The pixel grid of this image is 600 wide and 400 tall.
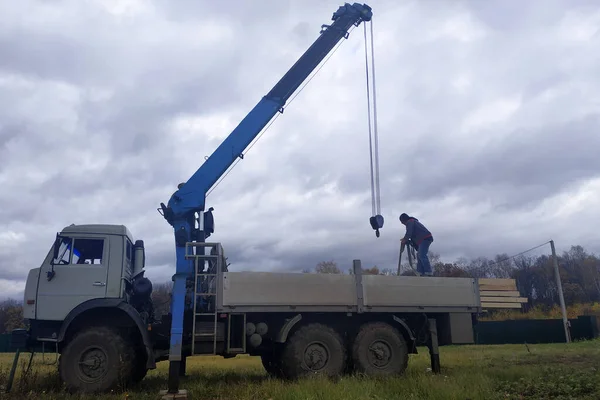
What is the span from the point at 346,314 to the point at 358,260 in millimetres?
1153

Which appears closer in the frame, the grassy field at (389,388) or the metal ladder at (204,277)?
the grassy field at (389,388)

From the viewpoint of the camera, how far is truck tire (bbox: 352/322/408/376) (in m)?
9.97

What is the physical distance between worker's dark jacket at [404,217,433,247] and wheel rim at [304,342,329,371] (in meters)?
3.52

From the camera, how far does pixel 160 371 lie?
12828 millimetres

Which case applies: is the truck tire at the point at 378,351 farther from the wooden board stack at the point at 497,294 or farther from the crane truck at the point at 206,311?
the wooden board stack at the point at 497,294

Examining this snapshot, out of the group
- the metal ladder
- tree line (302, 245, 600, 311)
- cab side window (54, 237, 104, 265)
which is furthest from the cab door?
tree line (302, 245, 600, 311)

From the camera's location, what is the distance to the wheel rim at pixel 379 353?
10.1m

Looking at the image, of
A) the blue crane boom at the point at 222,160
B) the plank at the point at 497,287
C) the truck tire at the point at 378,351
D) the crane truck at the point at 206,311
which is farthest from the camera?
the plank at the point at 497,287

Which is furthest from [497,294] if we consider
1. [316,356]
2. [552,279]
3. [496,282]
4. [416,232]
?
[552,279]

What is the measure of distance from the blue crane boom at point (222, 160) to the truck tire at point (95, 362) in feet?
3.10

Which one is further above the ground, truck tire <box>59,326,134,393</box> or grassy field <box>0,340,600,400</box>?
truck tire <box>59,326,134,393</box>

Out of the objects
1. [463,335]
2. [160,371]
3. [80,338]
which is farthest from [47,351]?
[463,335]

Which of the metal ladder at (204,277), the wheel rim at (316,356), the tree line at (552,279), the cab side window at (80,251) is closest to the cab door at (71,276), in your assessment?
the cab side window at (80,251)

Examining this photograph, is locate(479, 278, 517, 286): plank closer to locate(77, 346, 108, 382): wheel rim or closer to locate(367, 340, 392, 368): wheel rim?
locate(367, 340, 392, 368): wheel rim
